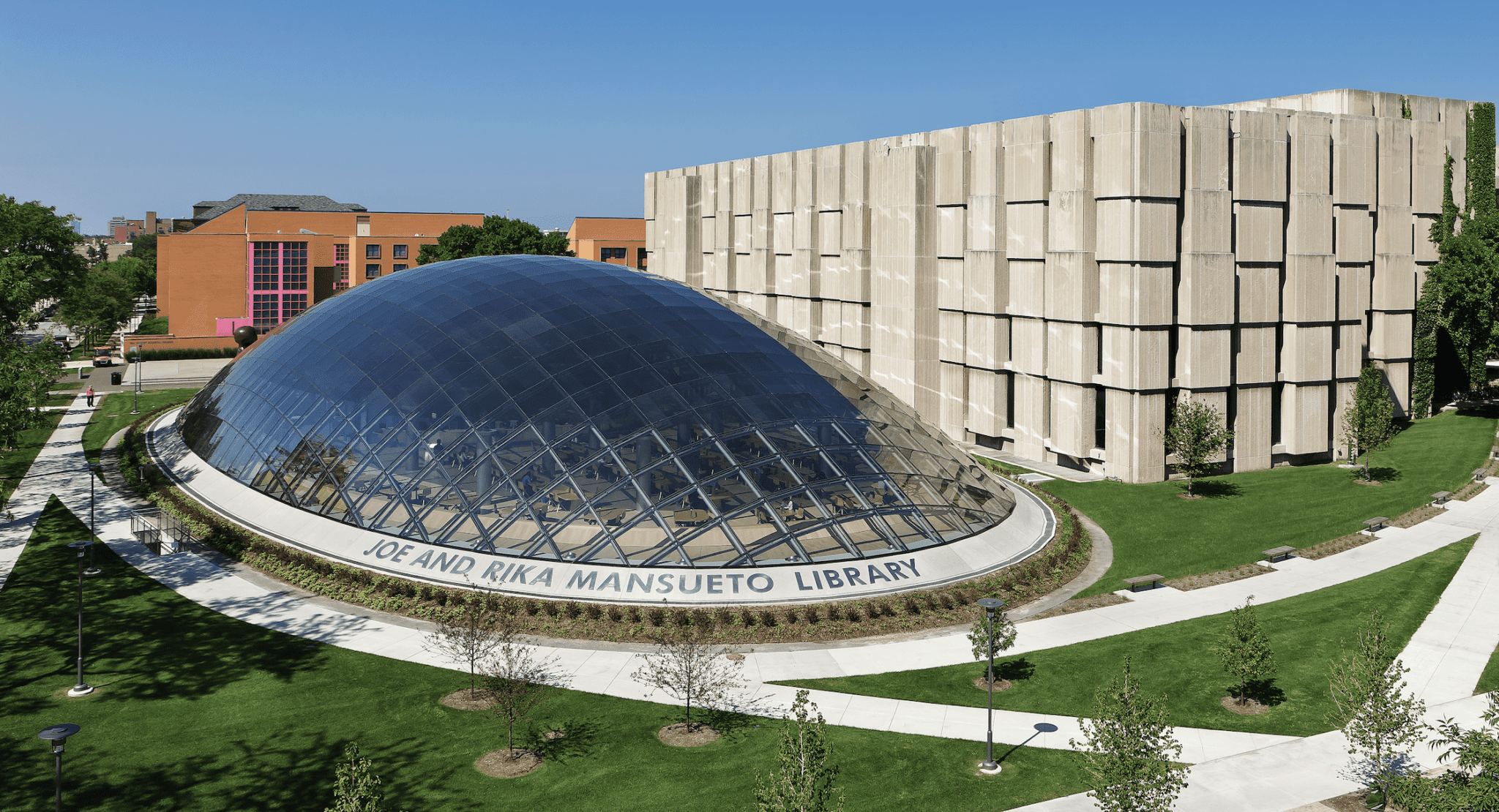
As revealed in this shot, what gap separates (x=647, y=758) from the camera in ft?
63.5

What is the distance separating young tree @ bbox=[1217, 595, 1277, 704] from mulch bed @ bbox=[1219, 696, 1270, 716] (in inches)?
4.5

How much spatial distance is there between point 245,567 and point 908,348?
121ft

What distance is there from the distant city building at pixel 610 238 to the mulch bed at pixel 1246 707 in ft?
366

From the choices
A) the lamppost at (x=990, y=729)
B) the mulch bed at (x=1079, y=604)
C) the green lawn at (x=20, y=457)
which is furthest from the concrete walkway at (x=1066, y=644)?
the green lawn at (x=20, y=457)

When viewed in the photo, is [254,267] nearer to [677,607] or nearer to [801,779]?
[677,607]

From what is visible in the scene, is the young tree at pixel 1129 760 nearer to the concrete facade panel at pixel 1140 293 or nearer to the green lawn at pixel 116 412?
the concrete facade panel at pixel 1140 293

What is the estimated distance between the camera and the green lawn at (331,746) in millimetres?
17781

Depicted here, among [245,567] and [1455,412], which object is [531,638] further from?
[1455,412]

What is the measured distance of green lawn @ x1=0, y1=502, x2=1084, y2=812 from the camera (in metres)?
17.8

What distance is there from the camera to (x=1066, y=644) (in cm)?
2570

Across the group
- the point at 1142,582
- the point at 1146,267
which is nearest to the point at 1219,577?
the point at 1142,582

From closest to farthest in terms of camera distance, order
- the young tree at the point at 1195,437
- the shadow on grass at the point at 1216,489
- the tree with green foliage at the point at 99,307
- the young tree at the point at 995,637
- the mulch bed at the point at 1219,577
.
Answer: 1. the young tree at the point at 995,637
2. the mulch bed at the point at 1219,577
3. the young tree at the point at 1195,437
4. the shadow on grass at the point at 1216,489
5. the tree with green foliage at the point at 99,307

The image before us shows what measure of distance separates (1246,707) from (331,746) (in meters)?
19.6

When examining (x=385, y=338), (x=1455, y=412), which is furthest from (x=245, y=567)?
(x=1455, y=412)
